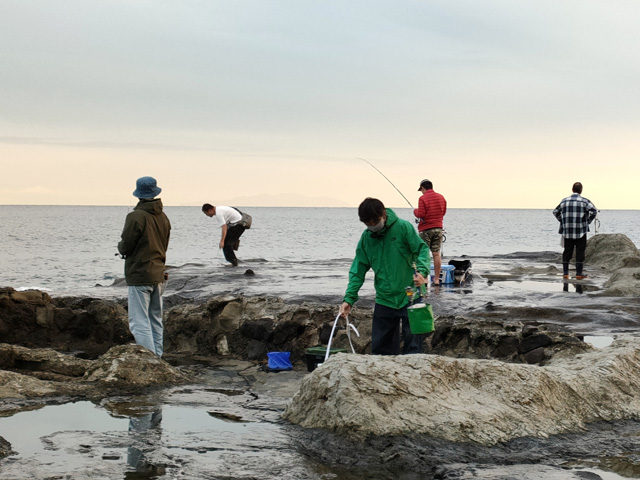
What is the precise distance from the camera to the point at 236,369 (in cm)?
852

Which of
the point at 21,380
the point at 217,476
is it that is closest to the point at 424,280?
the point at 217,476

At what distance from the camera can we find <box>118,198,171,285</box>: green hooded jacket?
749 centimetres

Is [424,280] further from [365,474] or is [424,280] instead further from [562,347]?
[562,347]

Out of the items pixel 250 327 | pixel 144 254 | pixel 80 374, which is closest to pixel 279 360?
pixel 250 327

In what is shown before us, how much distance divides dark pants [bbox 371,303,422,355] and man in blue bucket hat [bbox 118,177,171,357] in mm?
2514

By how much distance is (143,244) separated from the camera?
24.9 feet

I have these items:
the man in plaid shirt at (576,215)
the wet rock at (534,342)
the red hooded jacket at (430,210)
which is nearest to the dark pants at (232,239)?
the red hooded jacket at (430,210)

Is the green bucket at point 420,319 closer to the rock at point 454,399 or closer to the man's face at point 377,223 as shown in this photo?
the rock at point 454,399

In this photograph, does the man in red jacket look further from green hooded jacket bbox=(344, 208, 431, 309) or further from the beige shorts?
green hooded jacket bbox=(344, 208, 431, 309)

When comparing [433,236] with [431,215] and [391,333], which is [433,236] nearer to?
[431,215]

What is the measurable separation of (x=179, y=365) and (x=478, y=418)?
441cm

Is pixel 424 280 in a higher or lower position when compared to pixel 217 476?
higher

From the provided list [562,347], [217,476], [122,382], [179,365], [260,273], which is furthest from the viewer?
[260,273]

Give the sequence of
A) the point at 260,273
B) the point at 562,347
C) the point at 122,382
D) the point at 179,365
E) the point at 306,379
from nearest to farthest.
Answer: the point at 306,379, the point at 122,382, the point at 562,347, the point at 179,365, the point at 260,273
